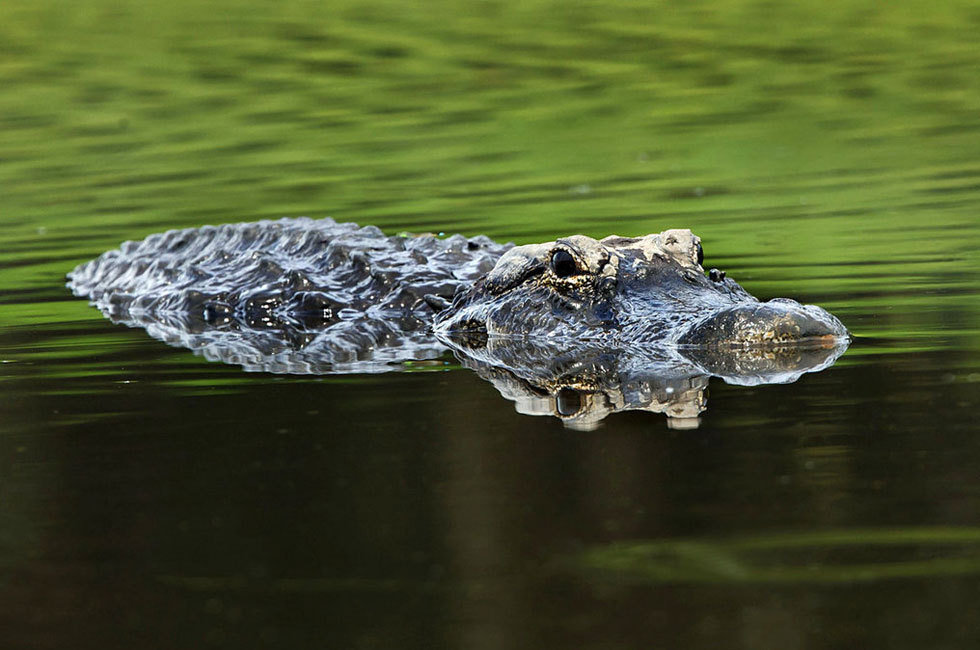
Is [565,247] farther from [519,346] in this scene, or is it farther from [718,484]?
[718,484]

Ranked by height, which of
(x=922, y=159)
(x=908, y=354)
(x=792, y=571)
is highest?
(x=792, y=571)

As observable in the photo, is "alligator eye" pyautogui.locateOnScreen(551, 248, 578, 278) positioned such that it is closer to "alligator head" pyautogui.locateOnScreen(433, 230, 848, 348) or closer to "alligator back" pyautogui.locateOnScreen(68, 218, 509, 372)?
"alligator head" pyautogui.locateOnScreen(433, 230, 848, 348)

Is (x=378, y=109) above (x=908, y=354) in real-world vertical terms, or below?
below

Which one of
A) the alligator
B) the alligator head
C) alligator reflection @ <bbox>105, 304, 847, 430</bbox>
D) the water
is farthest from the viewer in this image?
the alligator head

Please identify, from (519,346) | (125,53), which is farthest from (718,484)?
(125,53)

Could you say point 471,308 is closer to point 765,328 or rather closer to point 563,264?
point 563,264

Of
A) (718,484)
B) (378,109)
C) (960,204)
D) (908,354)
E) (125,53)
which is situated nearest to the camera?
(718,484)

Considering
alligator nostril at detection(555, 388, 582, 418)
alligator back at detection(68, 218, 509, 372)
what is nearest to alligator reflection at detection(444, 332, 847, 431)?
alligator nostril at detection(555, 388, 582, 418)

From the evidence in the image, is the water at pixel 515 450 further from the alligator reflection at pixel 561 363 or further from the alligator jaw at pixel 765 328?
the alligator jaw at pixel 765 328

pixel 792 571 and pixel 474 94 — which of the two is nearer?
pixel 792 571
